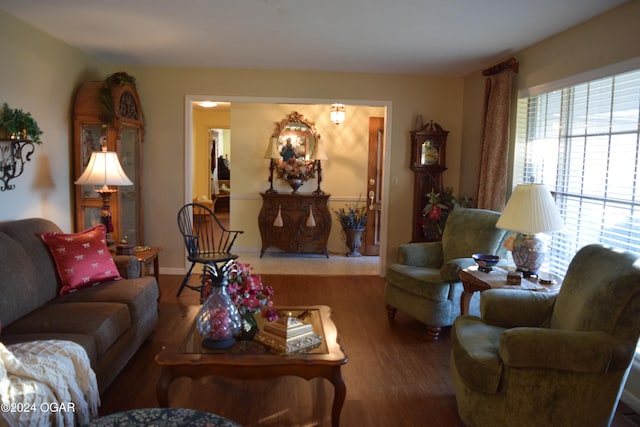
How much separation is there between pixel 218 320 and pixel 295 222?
439 cm

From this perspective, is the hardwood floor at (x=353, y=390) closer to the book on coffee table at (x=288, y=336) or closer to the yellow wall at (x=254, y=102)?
the book on coffee table at (x=288, y=336)

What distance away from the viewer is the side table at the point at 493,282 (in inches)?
114

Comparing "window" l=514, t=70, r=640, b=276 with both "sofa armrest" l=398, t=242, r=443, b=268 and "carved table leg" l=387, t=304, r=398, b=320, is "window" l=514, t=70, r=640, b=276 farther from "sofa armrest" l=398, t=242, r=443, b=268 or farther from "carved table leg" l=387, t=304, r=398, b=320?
"carved table leg" l=387, t=304, r=398, b=320

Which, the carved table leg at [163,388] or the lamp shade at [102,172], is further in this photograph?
the lamp shade at [102,172]

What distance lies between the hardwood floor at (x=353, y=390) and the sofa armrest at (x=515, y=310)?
1.90 feet

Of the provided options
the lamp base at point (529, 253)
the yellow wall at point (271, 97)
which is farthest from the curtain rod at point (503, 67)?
the lamp base at point (529, 253)

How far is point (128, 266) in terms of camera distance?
139 inches

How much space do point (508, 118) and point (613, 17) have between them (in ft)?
4.33

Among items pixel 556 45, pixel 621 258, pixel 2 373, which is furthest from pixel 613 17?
pixel 2 373

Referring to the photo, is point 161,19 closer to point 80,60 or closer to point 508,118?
point 80,60

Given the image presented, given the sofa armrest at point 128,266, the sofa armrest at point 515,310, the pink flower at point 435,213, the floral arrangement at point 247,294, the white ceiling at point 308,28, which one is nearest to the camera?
the floral arrangement at point 247,294

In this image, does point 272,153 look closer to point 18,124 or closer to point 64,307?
point 18,124

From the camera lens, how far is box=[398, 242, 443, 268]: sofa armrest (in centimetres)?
421

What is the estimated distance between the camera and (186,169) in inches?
214
